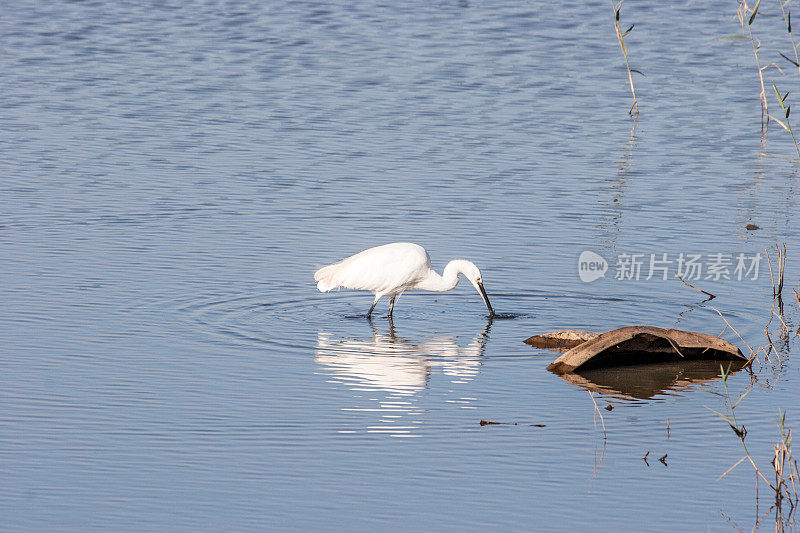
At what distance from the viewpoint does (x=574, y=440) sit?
24.9 feet

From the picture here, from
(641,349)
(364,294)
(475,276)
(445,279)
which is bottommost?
(364,294)

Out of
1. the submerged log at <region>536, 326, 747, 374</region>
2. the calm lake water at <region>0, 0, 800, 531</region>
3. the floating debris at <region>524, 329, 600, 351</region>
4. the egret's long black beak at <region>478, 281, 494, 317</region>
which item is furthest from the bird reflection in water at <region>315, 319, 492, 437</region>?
the submerged log at <region>536, 326, 747, 374</region>

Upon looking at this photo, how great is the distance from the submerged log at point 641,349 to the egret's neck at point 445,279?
2162 mm

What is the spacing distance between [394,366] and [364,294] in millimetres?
3216

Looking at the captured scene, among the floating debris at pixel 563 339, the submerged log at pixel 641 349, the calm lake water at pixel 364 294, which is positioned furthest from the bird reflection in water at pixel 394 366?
the submerged log at pixel 641 349

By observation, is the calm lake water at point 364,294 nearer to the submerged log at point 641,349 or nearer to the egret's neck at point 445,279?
the submerged log at point 641,349

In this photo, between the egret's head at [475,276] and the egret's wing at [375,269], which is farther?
the egret's wing at [375,269]

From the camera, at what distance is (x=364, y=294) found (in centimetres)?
1250

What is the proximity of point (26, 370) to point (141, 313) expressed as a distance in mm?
1696

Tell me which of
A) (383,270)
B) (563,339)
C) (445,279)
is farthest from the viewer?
(445,279)

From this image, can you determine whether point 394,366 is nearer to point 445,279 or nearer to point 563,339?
point 563,339

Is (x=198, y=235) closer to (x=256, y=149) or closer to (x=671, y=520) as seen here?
(x=256, y=149)

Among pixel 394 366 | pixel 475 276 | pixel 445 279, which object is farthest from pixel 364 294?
pixel 394 366

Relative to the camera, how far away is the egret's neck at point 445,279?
1133cm
